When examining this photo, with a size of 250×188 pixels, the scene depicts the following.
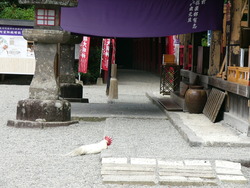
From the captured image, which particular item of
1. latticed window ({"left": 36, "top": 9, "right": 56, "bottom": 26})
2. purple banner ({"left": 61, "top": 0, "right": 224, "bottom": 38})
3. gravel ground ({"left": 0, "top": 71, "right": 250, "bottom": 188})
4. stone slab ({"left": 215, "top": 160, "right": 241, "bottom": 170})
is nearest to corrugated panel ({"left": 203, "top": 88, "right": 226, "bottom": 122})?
gravel ground ({"left": 0, "top": 71, "right": 250, "bottom": 188})

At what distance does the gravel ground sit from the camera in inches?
239

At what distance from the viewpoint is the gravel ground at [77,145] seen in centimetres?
608

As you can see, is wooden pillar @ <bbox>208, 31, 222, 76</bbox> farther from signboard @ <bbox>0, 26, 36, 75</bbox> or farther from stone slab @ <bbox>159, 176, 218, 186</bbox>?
signboard @ <bbox>0, 26, 36, 75</bbox>

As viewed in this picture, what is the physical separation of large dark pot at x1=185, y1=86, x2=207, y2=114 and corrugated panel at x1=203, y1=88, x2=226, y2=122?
183 mm

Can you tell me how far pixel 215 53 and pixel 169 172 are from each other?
626cm

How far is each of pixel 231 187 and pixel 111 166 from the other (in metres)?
1.43

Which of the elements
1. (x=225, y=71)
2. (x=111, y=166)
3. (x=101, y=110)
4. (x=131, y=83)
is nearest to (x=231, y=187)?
(x=111, y=166)

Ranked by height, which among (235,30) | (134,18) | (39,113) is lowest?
(39,113)

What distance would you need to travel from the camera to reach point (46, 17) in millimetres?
10328

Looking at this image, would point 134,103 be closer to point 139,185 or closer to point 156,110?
point 156,110

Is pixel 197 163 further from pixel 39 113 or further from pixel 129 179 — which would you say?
pixel 39 113

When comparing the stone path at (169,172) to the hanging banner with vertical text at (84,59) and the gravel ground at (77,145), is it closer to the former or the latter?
the gravel ground at (77,145)

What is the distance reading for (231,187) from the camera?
5.92 metres

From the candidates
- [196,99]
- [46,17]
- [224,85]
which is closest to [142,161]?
[224,85]
